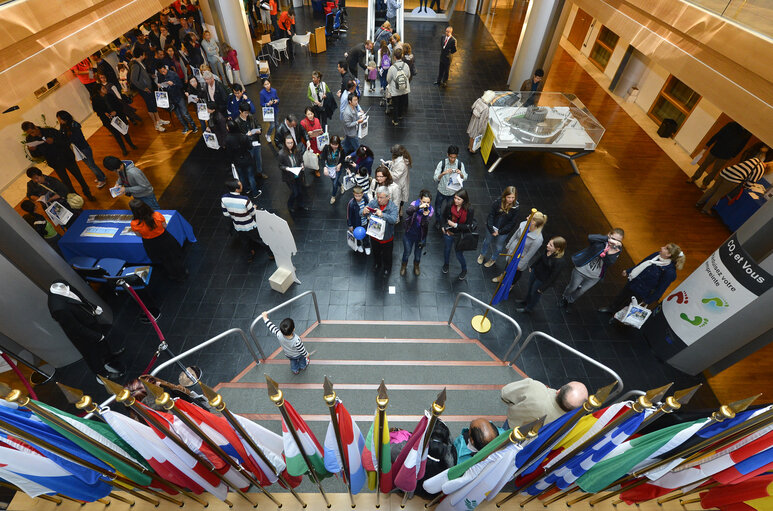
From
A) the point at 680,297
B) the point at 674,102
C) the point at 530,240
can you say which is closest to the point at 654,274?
the point at 680,297

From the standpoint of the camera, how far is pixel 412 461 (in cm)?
267

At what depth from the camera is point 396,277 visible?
7352 mm

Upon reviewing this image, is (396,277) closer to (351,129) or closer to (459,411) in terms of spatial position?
(459,411)

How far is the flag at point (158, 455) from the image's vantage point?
243 cm

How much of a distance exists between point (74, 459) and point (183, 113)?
10643mm

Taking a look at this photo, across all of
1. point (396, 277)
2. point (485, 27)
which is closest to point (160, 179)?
point (396, 277)

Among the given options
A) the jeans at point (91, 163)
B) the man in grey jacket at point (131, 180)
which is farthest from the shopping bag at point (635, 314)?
the jeans at point (91, 163)

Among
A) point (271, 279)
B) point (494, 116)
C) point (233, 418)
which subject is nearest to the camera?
point (233, 418)

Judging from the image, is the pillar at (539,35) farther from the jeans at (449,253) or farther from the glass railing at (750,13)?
the jeans at (449,253)

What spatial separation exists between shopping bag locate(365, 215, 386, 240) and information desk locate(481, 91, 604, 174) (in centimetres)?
471

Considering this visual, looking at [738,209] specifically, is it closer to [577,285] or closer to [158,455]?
[577,285]

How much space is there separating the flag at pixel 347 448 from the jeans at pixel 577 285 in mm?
5108

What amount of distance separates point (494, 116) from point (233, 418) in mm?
9477

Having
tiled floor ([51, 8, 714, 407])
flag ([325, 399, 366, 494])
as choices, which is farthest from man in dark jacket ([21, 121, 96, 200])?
flag ([325, 399, 366, 494])
